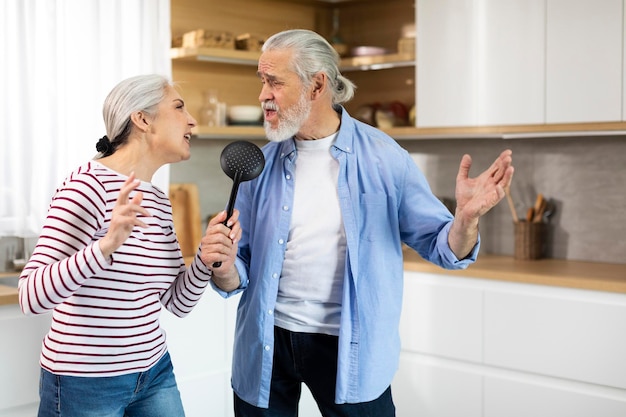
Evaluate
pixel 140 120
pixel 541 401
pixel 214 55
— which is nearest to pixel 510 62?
pixel 214 55

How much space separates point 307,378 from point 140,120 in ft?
2.39

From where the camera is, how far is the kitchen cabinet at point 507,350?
123 inches

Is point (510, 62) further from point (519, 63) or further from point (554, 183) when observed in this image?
point (554, 183)

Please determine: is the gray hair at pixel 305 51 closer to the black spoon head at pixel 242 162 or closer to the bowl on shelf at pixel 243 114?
the black spoon head at pixel 242 162

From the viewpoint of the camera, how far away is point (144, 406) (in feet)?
6.33

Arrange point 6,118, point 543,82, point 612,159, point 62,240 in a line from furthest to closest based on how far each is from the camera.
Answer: point 612,159 → point 543,82 → point 6,118 → point 62,240

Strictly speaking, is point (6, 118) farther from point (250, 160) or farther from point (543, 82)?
point (543, 82)

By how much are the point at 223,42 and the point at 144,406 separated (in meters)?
2.09

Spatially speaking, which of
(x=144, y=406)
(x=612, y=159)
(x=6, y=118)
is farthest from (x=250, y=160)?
(x=612, y=159)

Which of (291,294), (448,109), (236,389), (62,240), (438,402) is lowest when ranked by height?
(438,402)

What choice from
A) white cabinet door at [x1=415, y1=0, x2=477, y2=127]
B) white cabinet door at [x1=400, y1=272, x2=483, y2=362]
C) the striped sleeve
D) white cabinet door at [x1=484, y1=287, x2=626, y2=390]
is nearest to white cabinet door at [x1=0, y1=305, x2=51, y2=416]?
the striped sleeve

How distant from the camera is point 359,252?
2080 millimetres

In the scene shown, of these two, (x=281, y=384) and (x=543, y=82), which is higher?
(x=543, y=82)

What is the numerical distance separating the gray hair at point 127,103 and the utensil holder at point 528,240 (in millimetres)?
2189
